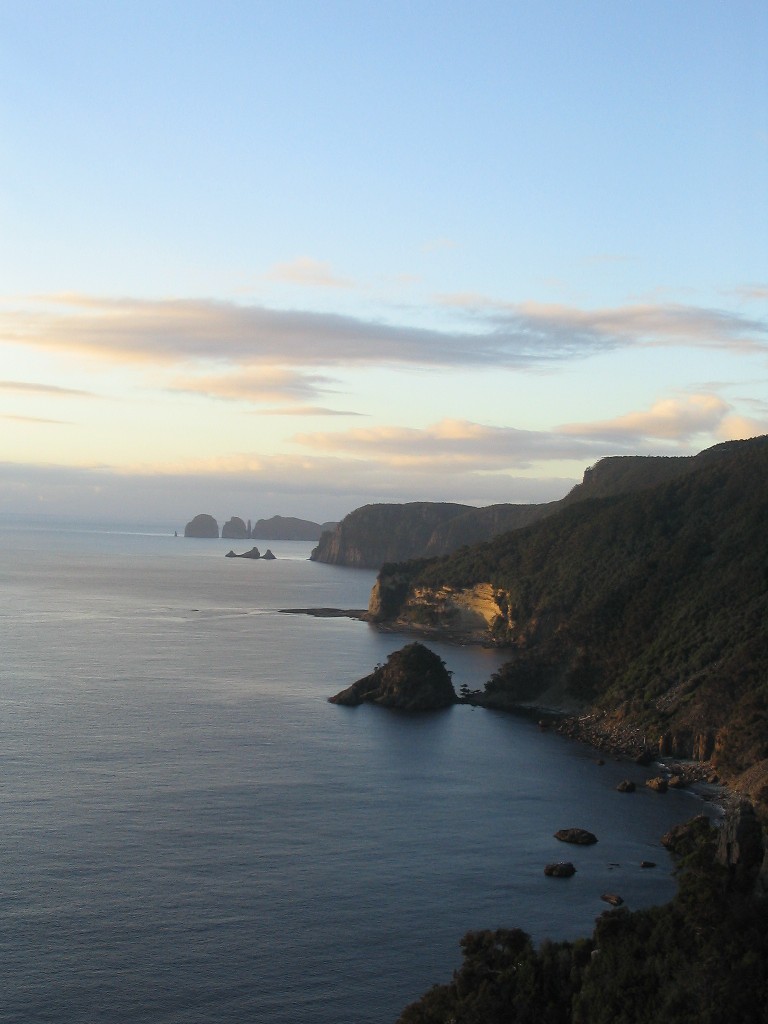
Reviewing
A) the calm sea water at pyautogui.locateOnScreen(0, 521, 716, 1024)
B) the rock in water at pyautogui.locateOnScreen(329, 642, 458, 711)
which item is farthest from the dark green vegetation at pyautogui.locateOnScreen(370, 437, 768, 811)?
the calm sea water at pyautogui.locateOnScreen(0, 521, 716, 1024)

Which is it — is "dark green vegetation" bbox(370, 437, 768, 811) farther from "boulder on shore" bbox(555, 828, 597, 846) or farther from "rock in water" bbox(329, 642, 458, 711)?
"boulder on shore" bbox(555, 828, 597, 846)

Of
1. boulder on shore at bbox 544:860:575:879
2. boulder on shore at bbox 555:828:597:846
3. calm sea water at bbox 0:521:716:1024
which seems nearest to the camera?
calm sea water at bbox 0:521:716:1024

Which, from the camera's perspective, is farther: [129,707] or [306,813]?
[129,707]

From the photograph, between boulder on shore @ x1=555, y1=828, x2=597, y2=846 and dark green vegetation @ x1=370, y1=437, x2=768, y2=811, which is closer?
boulder on shore @ x1=555, y1=828, x2=597, y2=846

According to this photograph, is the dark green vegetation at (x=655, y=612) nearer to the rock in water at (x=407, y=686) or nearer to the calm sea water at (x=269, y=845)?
the rock in water at (x=407, y=686)

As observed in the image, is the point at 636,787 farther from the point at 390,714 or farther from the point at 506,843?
the point at 390,714

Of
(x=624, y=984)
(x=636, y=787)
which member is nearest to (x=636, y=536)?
(x=636, y=787)

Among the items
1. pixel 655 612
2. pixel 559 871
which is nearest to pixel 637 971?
pixel 559 871

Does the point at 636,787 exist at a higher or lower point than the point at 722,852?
lower
